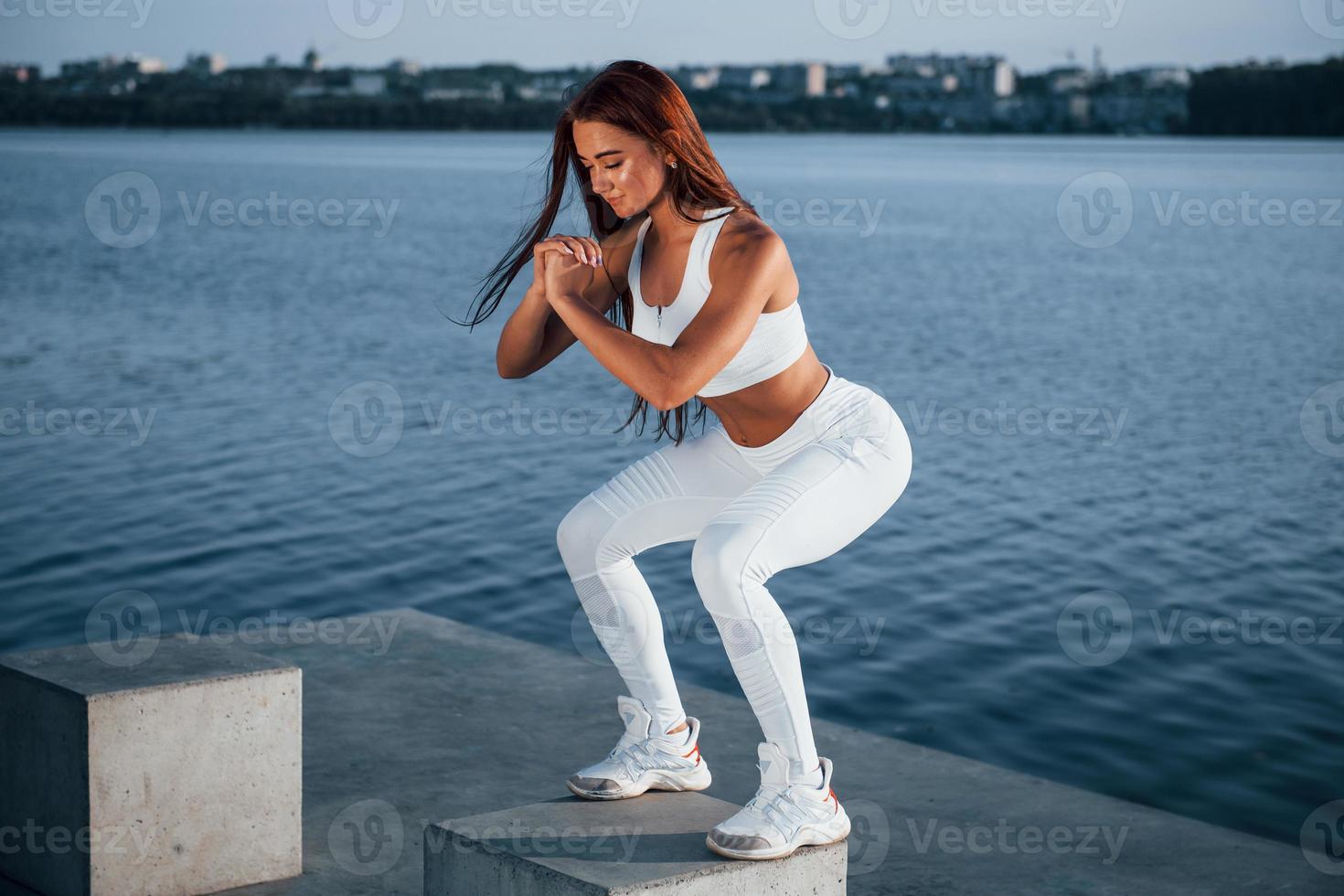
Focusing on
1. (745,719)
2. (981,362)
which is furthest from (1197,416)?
(745,719)

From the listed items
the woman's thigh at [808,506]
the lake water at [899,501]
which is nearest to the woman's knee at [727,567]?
the woman's thigh at [808,506]

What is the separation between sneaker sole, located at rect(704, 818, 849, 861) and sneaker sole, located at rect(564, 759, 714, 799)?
1.17 ft

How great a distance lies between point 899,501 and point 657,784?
9.83 m

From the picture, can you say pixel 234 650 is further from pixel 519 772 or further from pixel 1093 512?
pixel 1093 512

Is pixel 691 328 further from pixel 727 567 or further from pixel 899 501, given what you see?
pixel 899 501

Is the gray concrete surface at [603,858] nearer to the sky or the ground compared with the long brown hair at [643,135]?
nearer to the ground

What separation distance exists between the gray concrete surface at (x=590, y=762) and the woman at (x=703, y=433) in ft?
2.21

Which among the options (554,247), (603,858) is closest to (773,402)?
(554,247)

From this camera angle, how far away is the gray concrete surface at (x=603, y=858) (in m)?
3.38

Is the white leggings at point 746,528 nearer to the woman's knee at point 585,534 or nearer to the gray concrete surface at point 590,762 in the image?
the woman's knee at point 585,534

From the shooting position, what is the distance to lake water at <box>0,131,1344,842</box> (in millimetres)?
8047

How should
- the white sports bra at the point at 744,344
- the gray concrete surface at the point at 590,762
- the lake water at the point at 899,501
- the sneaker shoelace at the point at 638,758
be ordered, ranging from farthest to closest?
the lake water at the point at 899,501, the gray concrete surface at the point at 590,762, the sneaker shoelace at the point at 638,758, the white sports bra at the point at 744,344

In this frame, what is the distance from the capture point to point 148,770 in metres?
4.14

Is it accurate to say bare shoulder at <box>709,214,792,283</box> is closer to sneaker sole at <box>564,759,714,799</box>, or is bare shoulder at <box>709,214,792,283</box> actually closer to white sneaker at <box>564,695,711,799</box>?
white sneaker at <box>564,695,711,799</box>
